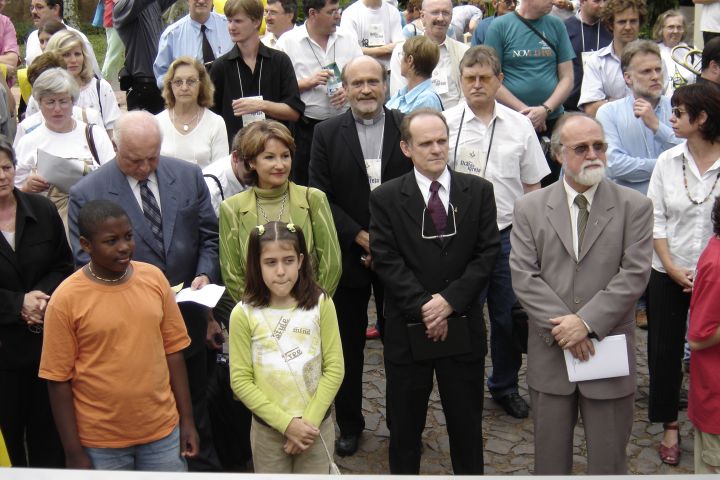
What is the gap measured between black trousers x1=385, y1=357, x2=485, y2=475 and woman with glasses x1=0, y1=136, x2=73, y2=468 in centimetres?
187

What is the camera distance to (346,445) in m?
5.74

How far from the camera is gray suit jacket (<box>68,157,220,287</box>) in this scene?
5094 millimetres

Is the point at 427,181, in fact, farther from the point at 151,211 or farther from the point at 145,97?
the point at 145,97

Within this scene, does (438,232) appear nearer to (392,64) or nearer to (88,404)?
(88,404)

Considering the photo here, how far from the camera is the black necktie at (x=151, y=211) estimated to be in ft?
A: 16.9

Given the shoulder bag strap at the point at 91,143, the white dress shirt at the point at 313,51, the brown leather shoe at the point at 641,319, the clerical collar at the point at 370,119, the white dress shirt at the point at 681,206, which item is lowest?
the brown leather shoe at the point at 641,319

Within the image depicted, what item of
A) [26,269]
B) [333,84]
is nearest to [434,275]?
[26,269]

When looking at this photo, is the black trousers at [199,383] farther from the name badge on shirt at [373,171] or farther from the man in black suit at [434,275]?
the name badge on shirt at [373,171]

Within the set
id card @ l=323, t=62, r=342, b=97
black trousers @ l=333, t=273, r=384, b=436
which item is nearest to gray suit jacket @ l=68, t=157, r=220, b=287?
black trousers @ l=333, t=273, r=384, b=436

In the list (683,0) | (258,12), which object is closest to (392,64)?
(258,12)

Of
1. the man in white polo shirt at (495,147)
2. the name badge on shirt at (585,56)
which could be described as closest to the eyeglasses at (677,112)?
the man in white polo shirt at (495,147)

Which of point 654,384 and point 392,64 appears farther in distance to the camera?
point 392,64

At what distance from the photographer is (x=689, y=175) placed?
18.2 feet

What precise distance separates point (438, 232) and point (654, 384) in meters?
1.80
